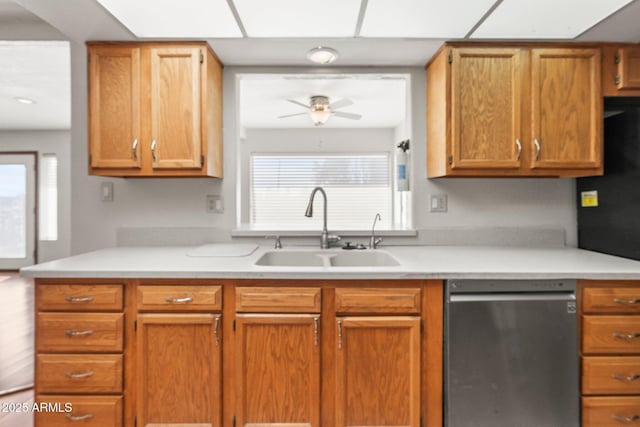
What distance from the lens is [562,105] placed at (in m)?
1.88

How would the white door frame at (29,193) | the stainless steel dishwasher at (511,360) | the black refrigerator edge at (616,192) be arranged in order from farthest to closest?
Result: the white door frame at (29,193) → the black refrigerator edge at (616,192) → the stainless steel dishwasher at (511,360)

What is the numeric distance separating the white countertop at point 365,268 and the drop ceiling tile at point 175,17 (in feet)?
3.84

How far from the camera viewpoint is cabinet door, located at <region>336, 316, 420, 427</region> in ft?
4.81

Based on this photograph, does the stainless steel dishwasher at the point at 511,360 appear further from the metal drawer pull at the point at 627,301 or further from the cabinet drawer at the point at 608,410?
the metal drawer pull at the point at 627,301

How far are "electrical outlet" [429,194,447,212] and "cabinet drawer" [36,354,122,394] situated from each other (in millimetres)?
1890

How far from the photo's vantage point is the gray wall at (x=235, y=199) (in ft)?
7.20

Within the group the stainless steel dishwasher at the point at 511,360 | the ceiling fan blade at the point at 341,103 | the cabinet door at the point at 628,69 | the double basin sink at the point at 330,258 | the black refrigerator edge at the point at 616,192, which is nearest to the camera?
the stainless steel dishwasher at the point at 511,360

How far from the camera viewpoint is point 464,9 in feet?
5.22

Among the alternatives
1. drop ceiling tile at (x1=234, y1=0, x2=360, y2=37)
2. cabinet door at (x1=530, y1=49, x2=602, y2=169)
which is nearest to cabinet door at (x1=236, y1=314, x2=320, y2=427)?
drop ceiling tile at (x1=234, y1=0, x2=360, y2=37)

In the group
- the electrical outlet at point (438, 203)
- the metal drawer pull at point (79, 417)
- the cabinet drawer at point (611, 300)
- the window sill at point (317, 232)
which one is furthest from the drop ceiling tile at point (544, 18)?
the metal drawer pull at point (79, 417)

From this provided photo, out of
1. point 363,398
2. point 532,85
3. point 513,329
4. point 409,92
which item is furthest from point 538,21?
point 363,398

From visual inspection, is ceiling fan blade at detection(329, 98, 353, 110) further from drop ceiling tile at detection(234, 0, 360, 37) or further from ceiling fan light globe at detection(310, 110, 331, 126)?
drop ceiling tile at detection(234, 0, 360, 37)

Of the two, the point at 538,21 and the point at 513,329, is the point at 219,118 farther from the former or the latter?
the point at 513,329

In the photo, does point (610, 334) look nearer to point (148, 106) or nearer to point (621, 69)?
point (621, 69)
